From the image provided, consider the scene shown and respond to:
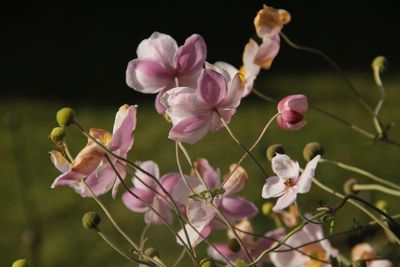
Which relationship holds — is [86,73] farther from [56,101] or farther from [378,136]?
[378,136]

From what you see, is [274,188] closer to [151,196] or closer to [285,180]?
[285,180]

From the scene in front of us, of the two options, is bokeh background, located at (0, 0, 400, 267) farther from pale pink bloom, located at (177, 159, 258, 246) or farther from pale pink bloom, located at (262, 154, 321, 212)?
pale pink bloom, located at (262, 154, 321, 212)

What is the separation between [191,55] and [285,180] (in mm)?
155

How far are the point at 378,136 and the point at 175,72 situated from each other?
0.20 metres

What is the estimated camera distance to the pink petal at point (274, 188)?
627 mm

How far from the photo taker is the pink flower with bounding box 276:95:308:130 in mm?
673

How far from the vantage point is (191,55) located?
0.71m

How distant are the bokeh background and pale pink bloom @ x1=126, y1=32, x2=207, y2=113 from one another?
4.25 ft

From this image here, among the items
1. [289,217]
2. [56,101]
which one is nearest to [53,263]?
[56,101]

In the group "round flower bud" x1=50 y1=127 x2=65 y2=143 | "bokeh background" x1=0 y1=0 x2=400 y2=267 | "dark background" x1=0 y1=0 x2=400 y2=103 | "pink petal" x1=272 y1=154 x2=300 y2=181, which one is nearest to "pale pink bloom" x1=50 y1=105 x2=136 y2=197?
"round flower bud" x1=50 y1=127 x2=65 y2=143

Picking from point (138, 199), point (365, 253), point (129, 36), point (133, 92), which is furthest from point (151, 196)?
point (129, 36)

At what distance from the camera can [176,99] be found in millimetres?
646

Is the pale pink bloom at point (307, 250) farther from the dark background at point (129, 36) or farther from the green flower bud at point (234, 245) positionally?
the dark background at point (129, 36)

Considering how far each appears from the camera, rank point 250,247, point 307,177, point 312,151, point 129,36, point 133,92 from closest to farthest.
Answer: point 307,177
point 312,151
point 250,247
point 133,92
point 129,36
